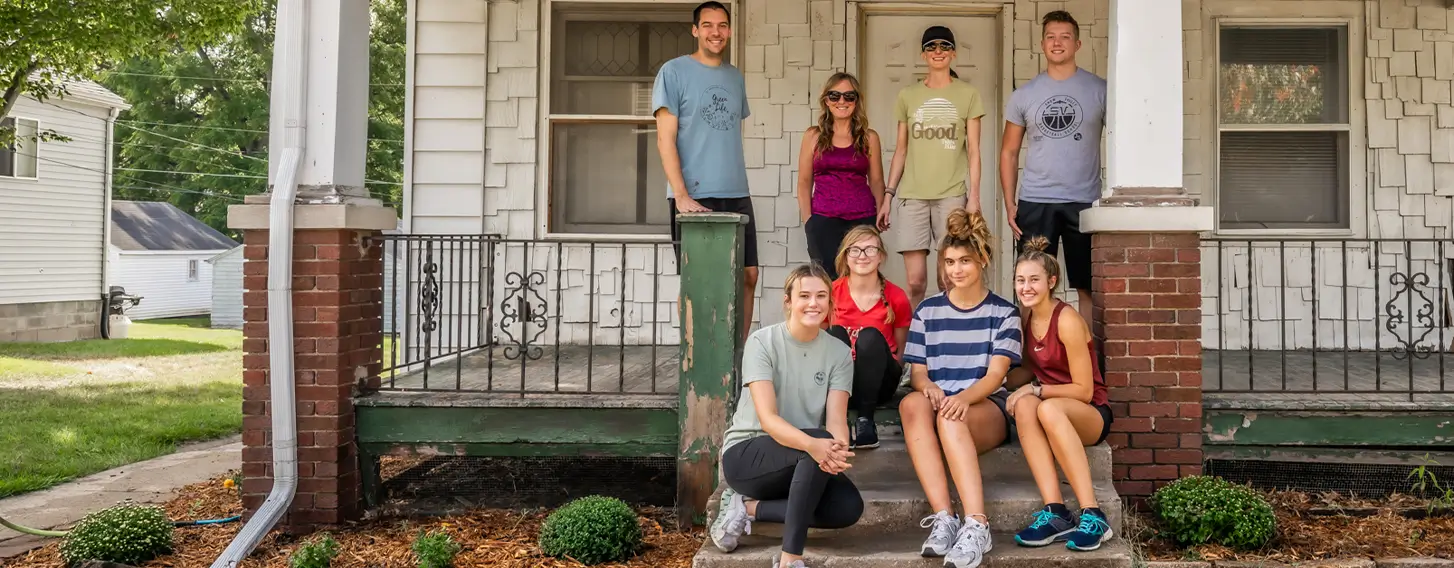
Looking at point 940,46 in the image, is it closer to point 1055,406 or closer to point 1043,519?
point 1055,406

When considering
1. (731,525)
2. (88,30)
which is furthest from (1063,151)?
(88,30)

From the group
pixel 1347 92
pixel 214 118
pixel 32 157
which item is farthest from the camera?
pixel 214 118

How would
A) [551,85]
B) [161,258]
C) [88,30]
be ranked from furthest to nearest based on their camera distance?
[161,258]
[88,30]
[551,85]

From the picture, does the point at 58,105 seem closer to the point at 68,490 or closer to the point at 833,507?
the point at 68,490

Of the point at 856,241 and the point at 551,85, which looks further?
the point at 551,85

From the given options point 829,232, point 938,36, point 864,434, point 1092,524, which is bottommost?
point 1092,524

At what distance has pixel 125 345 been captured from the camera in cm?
1748

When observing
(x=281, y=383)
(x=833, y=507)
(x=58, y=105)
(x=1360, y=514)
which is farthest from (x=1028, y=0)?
(x=58, y=105)

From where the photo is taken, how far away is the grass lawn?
7062mm

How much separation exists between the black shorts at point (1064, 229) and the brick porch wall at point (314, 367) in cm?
298

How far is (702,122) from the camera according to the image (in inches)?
196

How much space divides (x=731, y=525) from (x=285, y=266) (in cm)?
225

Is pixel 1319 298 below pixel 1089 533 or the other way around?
the other way around

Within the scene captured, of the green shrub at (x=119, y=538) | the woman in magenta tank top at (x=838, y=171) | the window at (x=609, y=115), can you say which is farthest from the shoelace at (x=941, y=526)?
the window at (x=609, y=115)
